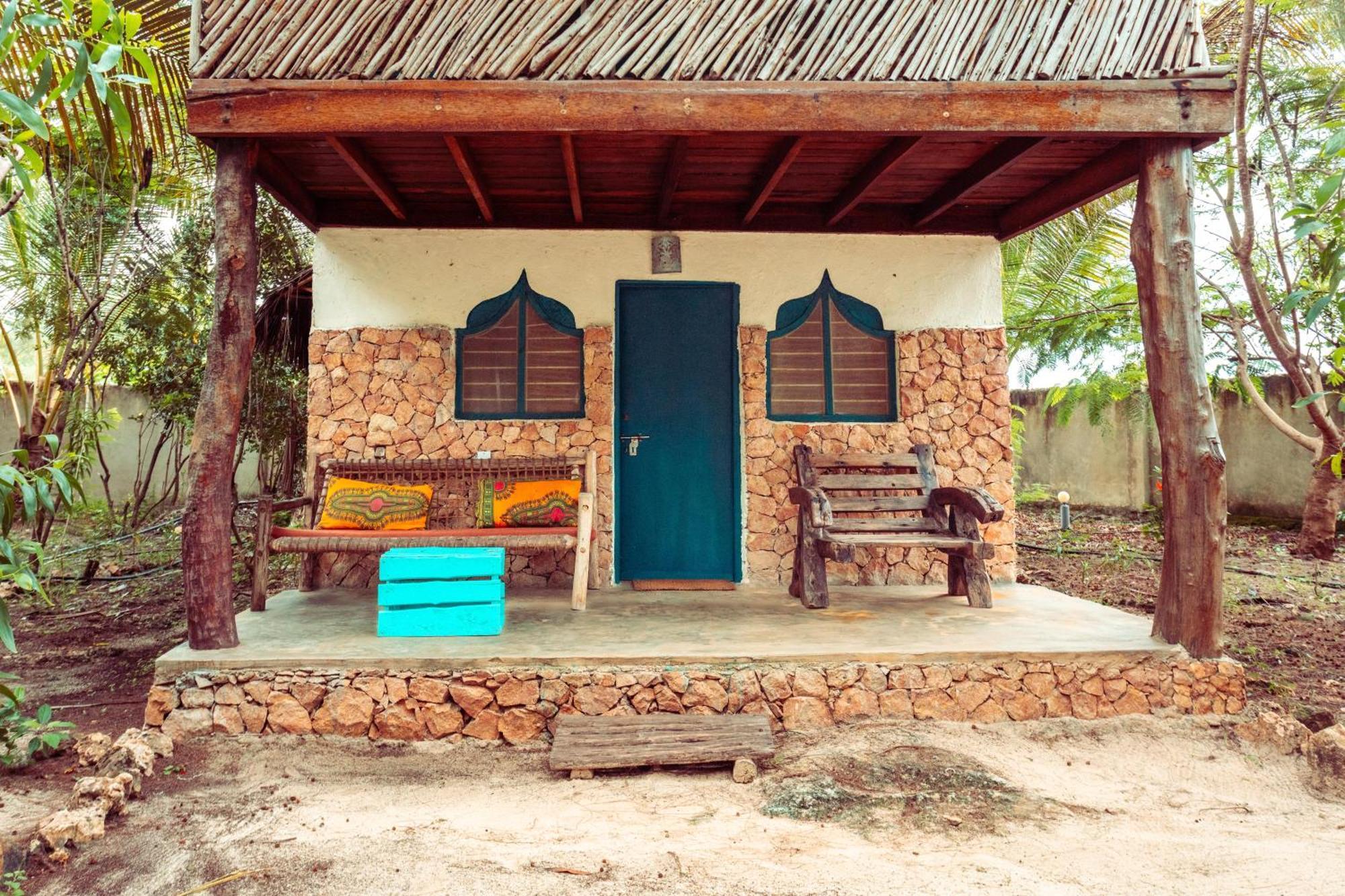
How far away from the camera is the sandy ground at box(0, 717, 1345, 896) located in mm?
2564

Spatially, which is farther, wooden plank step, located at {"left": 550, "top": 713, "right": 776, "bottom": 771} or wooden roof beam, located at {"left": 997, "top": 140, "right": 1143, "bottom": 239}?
wooden roof beam, located at {"left": 997, "top": 140, "right": 1143, "bottom": 239}

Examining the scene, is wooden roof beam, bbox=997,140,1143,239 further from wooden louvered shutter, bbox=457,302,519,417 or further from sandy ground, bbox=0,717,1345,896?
wooden louvered shutter, bbox=457,302,519,417

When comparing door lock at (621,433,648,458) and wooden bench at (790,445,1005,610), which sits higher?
door lock at (621,433,648,458)

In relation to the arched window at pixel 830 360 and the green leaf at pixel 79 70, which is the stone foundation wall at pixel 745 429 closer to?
the arched window at pixel 830 360

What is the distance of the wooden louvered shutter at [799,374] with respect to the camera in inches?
235

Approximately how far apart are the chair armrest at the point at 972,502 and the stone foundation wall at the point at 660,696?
1.03m

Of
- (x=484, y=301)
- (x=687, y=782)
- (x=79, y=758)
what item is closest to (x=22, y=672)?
(x=79, y=758)

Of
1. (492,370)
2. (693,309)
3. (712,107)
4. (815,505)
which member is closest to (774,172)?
(712,107)

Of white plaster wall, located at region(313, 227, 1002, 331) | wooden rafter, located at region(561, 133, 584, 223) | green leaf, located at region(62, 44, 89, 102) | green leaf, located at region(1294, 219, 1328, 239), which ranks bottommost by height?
green leaf, located at region(1294, 219, 1328, 239)

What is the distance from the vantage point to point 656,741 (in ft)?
11.4

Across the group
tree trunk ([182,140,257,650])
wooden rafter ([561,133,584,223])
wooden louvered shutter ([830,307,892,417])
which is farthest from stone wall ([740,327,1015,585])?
tree trunk ([182,140,257,650])

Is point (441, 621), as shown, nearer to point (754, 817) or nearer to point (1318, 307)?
point (754, 817)

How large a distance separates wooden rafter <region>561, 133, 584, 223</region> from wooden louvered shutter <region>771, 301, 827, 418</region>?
1658 mm

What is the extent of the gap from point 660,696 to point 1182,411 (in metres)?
2.85
